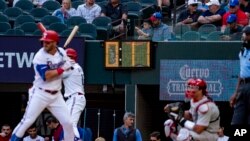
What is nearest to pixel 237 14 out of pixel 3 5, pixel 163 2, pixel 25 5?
Answer: pixel 163 2

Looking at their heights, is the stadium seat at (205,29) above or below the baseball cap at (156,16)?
below

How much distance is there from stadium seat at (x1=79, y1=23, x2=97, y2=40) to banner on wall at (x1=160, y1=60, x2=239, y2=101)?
62.3 inches

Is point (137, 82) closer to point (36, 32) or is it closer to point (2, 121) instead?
point (36, 32)

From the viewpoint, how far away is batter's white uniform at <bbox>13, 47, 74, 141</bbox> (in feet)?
45.0

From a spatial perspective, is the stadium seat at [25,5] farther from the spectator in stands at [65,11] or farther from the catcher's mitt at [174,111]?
the catcher's mitt at [174,111]

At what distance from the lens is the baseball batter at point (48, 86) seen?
44.8ft

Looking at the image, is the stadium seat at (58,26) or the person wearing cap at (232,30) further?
the stadium seat at (58,26)

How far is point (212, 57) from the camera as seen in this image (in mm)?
18344

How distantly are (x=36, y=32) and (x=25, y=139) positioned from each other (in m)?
2.32

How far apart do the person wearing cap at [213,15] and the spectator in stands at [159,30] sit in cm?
71

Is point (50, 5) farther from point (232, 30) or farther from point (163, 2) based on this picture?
point (232, 30)

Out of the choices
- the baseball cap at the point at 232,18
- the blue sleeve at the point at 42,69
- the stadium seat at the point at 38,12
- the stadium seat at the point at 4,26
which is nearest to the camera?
Result: the blue sleeve at the point at 42,69

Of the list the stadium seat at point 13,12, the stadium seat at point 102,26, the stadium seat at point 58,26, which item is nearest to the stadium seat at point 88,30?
the stadium seat at point 102,26

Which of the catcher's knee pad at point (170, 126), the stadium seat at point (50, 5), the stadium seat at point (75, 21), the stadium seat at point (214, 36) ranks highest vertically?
the stadium seat at point (50, 5)
